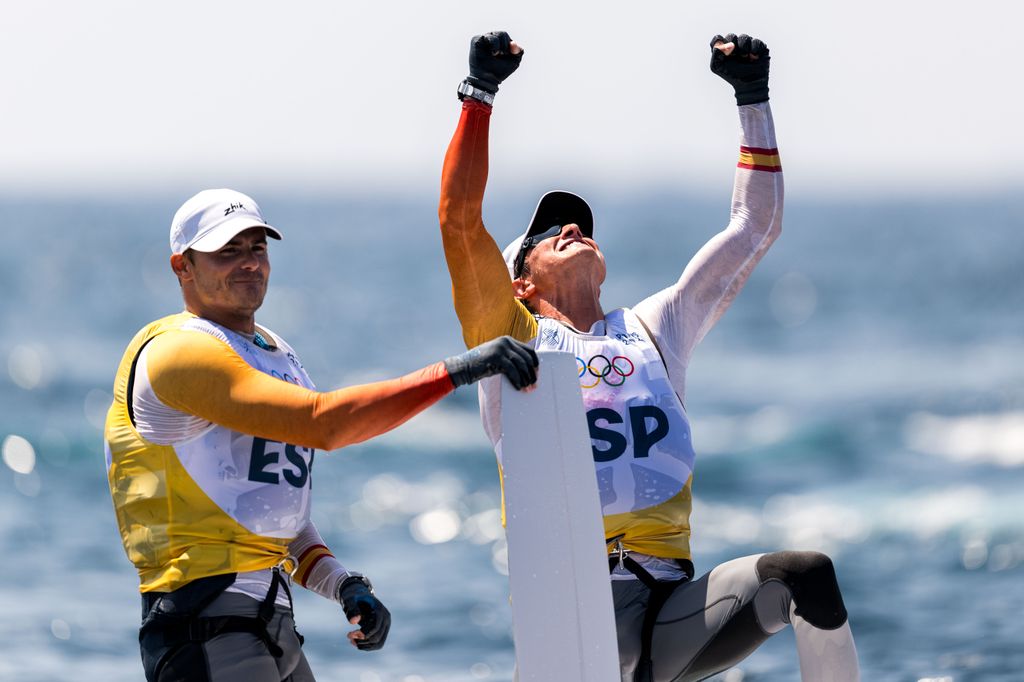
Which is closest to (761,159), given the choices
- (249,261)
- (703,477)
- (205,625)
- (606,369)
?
(606,369)

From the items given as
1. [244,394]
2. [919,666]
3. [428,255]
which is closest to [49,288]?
[428,255]

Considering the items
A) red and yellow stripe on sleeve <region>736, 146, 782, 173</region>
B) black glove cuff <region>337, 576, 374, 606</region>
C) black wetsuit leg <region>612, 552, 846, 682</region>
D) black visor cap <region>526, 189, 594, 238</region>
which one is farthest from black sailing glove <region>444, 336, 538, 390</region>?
red and yellow stripe on sleeve <region>736, 146, 782, 173</region>

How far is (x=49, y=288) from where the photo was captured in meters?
40.6

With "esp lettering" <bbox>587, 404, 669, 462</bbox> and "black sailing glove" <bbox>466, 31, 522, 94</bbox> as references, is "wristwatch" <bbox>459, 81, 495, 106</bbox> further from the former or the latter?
"esp lettering" <bbox>587, 404, 669, 462</bbox>

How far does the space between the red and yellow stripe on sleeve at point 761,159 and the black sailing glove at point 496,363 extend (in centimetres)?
123

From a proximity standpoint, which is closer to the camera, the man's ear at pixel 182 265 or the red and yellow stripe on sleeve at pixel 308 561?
the man's ear at pixel 182 265

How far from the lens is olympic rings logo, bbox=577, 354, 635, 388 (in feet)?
15.4

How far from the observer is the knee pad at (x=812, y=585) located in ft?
14.0

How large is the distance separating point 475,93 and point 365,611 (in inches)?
57.3

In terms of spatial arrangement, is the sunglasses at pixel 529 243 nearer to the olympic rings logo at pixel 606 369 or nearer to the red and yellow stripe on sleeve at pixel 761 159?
the olympic rings logo at pixel 606 369

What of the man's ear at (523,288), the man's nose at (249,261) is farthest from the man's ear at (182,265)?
the man's ear at (523,288)

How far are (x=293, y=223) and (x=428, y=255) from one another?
29524 mm

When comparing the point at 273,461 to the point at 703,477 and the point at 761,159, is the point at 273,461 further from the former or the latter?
the point at 703,477

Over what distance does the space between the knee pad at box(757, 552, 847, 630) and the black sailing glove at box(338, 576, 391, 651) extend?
1.06 meters
